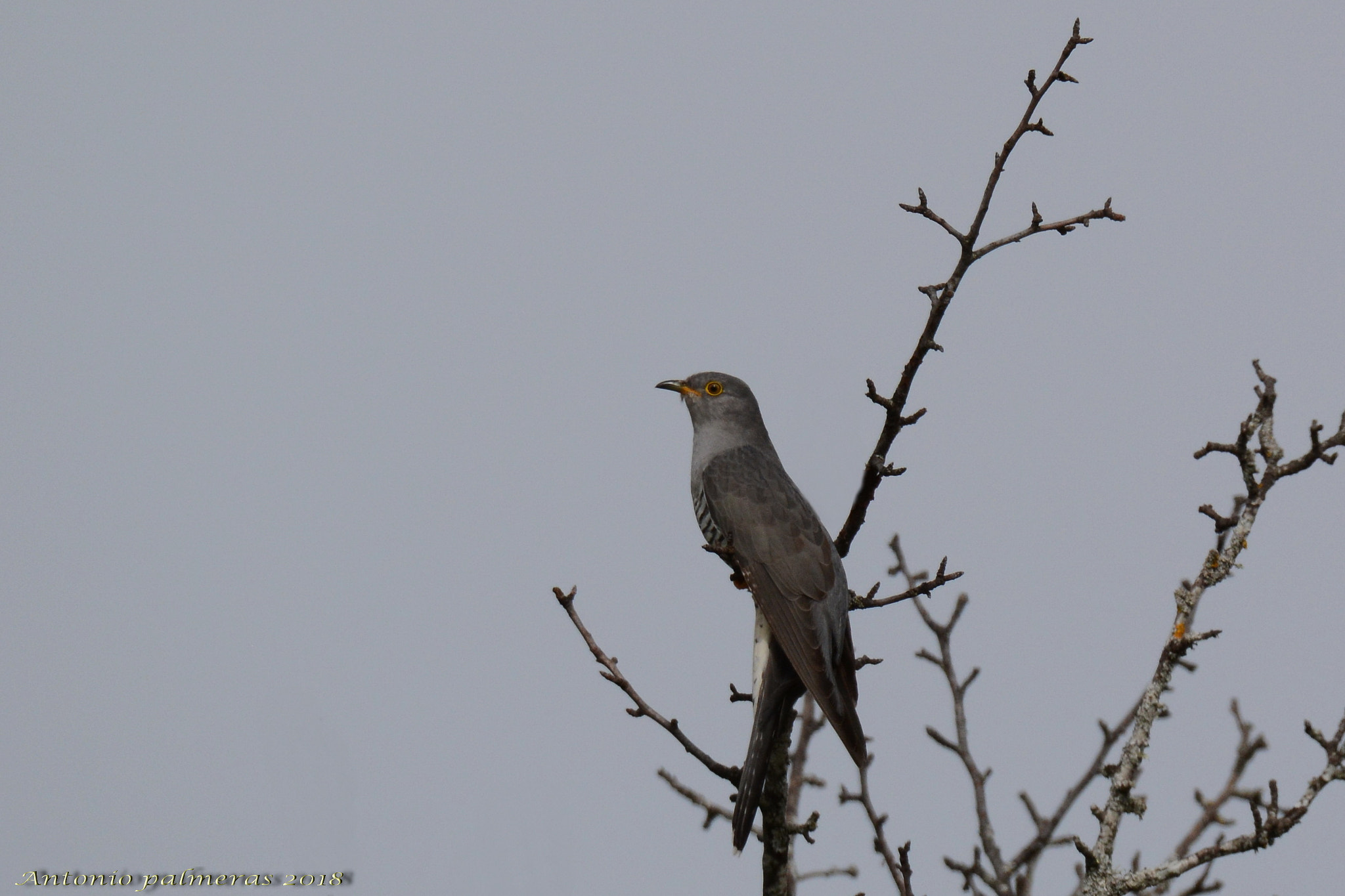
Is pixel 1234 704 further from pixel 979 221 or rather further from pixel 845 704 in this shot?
pixel 979 221

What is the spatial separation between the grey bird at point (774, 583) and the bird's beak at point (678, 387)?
0.23 m

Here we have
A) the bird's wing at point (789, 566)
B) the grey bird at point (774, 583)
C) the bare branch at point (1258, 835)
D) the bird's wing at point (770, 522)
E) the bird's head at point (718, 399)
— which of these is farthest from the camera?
the bird's head at point (718, 399)

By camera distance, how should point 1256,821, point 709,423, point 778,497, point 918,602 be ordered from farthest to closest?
1. point 709,423
2. point 778,497
3. point 918,602
4. point 1256,821

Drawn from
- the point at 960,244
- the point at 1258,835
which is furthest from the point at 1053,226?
the point at 1258,835

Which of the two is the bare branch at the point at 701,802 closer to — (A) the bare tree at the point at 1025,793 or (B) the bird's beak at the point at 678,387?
(A) the bare tree at the point at 1025,793

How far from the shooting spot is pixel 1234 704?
5.13m

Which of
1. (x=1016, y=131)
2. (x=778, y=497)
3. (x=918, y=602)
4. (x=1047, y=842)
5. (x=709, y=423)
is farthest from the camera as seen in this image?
(x=709, y=423)

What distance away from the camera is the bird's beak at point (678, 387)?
23.3ft

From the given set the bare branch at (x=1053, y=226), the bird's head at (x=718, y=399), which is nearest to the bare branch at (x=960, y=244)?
the bare branch at (x=1053, y=226)

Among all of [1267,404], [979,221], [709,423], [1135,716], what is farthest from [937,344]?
[709,423]

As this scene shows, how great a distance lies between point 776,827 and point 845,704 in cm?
84

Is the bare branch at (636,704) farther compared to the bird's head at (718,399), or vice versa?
the bird's head at (718,399)

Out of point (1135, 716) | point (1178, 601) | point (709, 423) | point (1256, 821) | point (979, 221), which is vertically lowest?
point (1256, 821)

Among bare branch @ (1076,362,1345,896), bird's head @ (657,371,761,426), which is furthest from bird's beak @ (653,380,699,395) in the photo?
bare branch @ (1076,362,1345,896)
